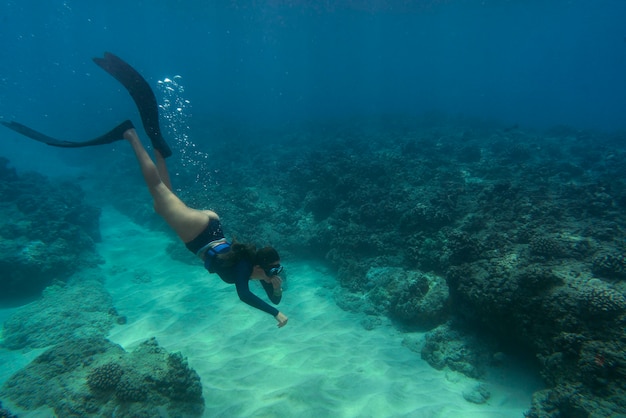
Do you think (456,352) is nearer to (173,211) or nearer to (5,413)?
(173,211)

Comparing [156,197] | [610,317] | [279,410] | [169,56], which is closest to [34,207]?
[156,197]

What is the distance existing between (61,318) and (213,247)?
689cm

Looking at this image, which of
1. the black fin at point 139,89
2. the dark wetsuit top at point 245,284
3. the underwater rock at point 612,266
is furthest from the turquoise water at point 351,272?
the black fin at point 139,89

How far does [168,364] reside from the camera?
4.90 metres

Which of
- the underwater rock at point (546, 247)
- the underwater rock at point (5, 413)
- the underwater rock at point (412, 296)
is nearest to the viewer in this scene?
the underwater rock at point (5, 413)

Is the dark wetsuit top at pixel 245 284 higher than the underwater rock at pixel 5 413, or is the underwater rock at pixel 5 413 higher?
the dark wetsuit top at pixel 245 284

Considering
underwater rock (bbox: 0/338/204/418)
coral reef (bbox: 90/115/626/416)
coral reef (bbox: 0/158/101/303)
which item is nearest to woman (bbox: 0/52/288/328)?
underwater rock (bbox: 0/338/204/418)

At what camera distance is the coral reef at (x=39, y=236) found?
10.2 metres

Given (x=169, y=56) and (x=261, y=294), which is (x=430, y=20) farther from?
(x=169, y=56)

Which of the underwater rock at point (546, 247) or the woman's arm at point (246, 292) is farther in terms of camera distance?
the underwater rock at point (546, 247)

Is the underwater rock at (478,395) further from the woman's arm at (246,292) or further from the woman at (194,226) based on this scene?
the woman's arm at (246,292)

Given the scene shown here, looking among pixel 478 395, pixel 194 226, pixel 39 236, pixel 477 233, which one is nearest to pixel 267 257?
pixel 194 226

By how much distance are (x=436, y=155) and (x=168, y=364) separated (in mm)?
16539

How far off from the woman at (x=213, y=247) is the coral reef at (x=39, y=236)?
8919 millimetres
